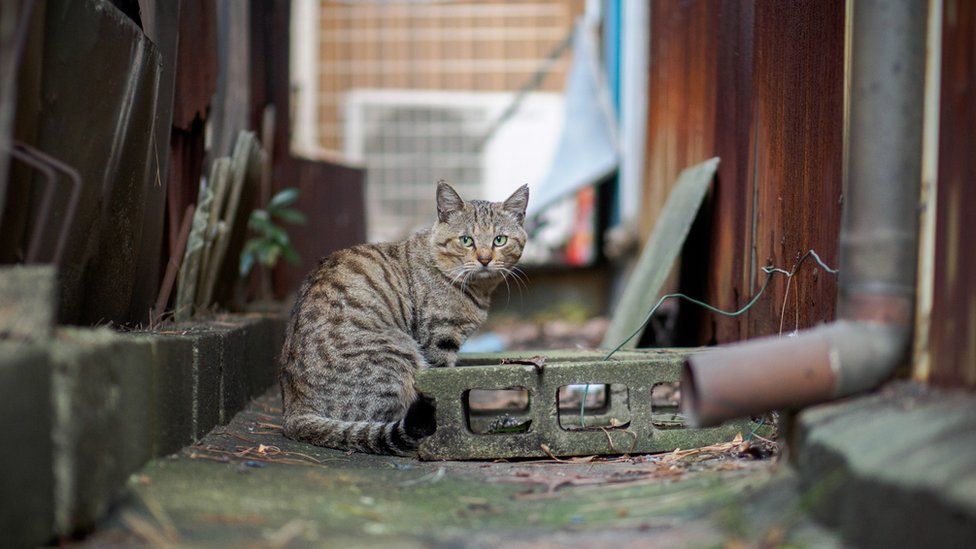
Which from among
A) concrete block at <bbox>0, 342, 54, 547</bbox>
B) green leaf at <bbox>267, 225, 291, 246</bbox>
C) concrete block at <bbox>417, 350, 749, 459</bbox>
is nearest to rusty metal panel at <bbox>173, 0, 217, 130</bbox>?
green leaf at <bbox>267, 225, 291, 246</bbox>

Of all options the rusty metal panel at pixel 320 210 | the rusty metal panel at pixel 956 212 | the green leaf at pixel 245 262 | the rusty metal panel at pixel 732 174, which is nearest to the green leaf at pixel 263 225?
the green leaf at pixel 245 262

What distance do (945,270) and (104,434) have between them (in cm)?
207

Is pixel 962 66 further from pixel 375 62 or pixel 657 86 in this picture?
pixel 375 62

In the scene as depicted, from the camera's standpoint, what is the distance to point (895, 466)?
174cm

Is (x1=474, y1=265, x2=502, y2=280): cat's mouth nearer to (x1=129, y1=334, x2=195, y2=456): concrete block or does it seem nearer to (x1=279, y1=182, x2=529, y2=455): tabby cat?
(x1=279, y1=182, x2=529, y2=455): tabby cat

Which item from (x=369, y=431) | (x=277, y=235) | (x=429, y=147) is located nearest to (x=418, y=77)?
(x=429, y=147)

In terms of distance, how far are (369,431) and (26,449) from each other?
162 centimetres

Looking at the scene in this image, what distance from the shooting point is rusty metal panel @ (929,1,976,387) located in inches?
77.5

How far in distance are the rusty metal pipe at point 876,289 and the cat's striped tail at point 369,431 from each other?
1341 mm

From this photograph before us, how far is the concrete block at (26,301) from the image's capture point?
1.93 metres

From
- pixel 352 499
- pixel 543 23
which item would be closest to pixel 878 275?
pixel 352 499

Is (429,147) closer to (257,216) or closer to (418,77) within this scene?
(418,77)

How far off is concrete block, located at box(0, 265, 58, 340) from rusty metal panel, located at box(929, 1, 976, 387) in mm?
2070

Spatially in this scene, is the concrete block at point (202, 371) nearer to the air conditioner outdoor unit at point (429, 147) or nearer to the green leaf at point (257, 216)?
the green leaf at point (257, 216)
